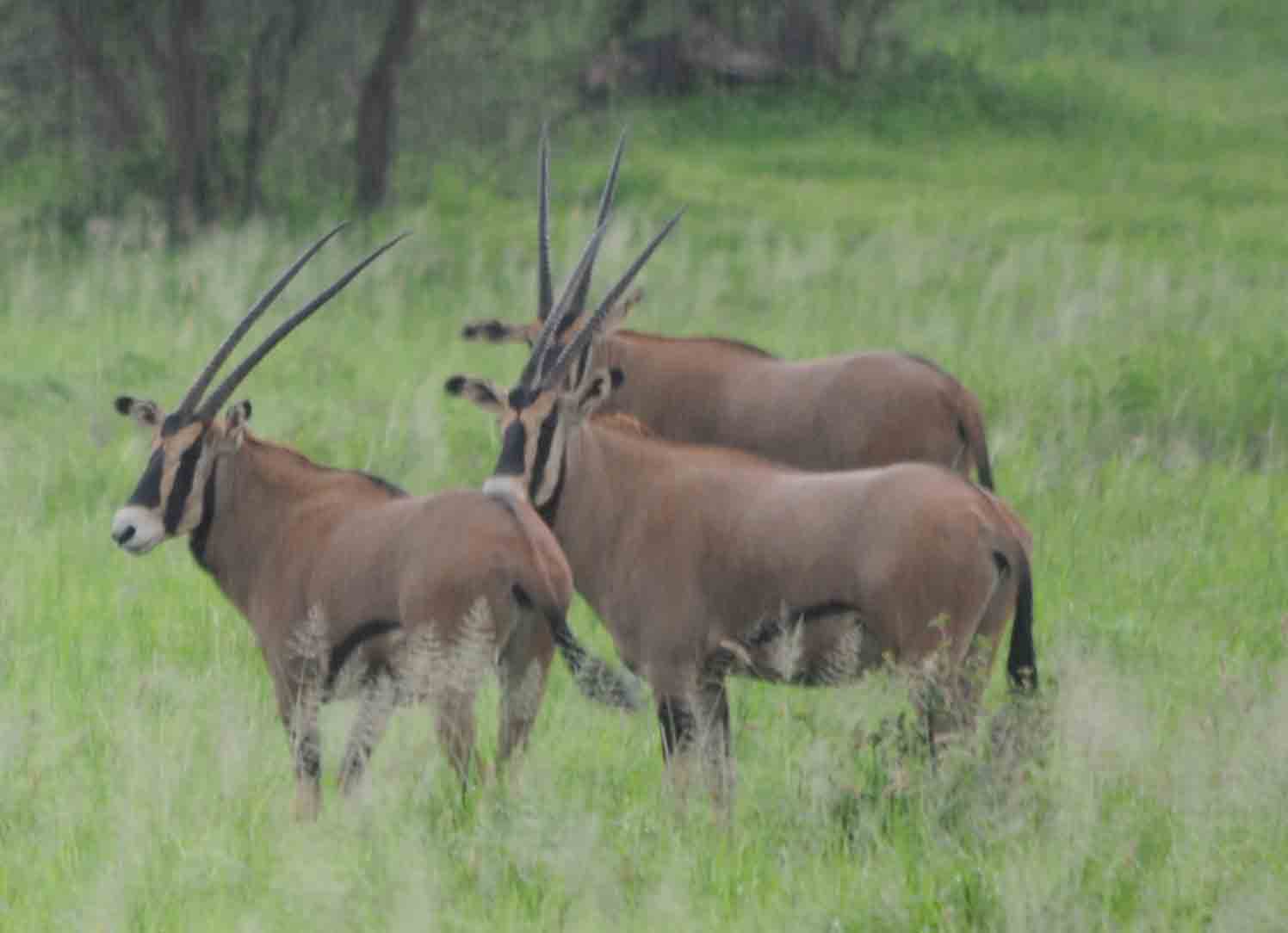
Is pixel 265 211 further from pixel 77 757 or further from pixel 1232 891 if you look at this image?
pixel 1232 891

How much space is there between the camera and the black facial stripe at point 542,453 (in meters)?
5.92

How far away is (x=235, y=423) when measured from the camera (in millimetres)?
5906

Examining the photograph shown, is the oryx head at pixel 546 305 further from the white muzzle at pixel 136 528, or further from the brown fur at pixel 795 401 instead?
the white muzzle at pixel 136 528

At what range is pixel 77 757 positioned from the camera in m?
5.37

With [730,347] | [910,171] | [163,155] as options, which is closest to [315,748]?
[730,347]

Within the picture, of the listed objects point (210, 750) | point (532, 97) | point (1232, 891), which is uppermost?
point (1232, 891)

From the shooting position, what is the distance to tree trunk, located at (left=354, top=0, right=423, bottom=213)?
1728 centimetres

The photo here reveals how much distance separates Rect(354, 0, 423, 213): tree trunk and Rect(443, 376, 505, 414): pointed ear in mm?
11465

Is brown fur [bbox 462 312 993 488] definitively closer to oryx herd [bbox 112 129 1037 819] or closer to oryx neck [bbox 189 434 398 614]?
oryx herd [bbox 112 129 1037 819]

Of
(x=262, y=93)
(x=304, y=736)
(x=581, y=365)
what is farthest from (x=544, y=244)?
(x=262, y=93)

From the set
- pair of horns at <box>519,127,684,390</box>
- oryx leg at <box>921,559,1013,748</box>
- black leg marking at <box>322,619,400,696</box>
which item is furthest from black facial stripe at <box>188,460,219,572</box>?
oryx leg at <box>921,559,1013,748</box>

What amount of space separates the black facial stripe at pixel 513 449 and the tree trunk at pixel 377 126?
11796 millimetres

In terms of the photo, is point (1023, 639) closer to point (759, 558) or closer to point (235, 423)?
point (759, 558)

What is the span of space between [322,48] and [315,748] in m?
13.8
